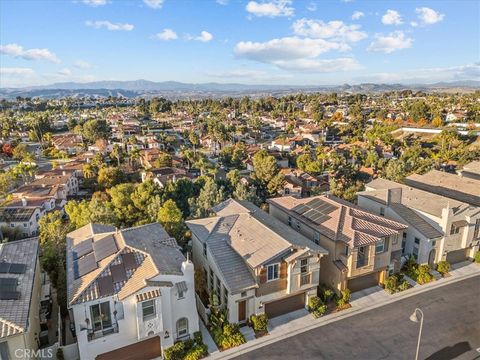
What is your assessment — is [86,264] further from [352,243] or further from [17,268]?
[352,243]

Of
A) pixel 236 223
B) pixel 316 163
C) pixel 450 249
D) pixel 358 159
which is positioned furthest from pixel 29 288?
pixel 358 159

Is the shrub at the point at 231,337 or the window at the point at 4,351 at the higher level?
the window at the point at 4,351

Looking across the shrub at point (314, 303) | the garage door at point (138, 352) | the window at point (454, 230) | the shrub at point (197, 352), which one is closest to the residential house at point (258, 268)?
the shrub at point (314, 303)

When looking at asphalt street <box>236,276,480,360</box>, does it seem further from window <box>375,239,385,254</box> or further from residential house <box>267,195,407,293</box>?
window <box>375,239,385,254</box>

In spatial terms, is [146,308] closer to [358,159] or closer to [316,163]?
[316,163]

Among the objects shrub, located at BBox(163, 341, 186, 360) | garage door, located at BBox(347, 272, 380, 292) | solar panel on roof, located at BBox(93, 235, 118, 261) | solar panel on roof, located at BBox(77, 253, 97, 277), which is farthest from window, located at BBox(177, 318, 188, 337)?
garage door, located at BBox(347, 272, 380, 292)

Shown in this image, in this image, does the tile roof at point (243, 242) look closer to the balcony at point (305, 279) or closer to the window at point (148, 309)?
the balcony at point (305, 279)
